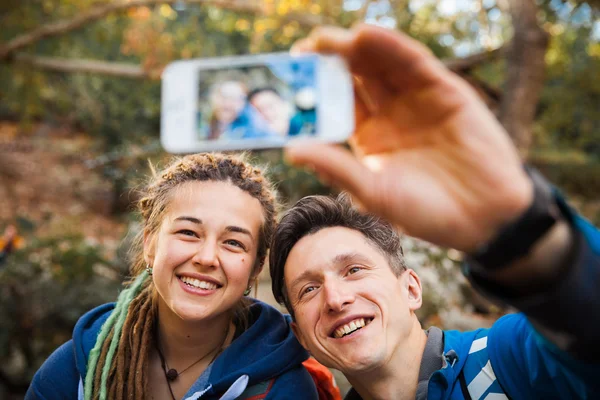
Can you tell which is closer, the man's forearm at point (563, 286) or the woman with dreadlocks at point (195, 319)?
the man's forearm at point (563, 286)

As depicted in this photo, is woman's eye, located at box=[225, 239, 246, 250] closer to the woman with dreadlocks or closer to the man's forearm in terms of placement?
the woman with dreadlocks

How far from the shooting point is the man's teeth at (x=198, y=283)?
5.99ft

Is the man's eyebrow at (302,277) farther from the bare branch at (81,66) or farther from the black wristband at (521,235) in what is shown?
the bare branch at (81,66)

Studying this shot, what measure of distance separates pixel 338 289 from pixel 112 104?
10.0m

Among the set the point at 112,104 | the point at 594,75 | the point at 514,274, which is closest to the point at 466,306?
the point at 594,75

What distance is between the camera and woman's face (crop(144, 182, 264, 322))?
1.82m

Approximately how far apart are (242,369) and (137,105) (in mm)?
9822

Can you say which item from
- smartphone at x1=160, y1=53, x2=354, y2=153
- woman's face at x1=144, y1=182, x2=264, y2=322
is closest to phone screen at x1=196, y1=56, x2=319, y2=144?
smartphone at x1=160, y1=53, x2=354, y2=153

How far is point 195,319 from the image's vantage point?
1.81m

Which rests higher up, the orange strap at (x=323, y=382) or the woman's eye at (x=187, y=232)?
the woman's eye at (x=187, y=232)

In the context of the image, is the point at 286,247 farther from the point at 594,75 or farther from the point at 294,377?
the point at 594,75

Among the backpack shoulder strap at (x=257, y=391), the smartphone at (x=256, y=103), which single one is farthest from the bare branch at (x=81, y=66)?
the smartphone at (x=256, y=103)

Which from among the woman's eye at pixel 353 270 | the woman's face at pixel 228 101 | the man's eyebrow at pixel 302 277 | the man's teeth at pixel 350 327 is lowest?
the man's teeth at pixel 350 327

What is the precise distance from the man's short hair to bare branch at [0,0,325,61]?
5065 millimetres
